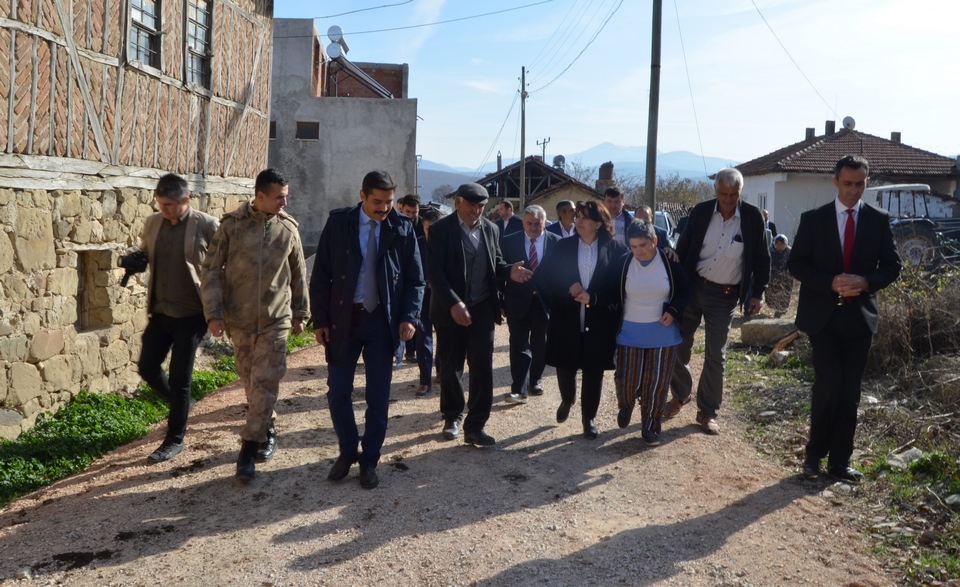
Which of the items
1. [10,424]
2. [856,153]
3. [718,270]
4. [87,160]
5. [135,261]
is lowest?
[10,424]

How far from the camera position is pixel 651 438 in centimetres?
625

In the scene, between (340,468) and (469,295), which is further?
(469,295)

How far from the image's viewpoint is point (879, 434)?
20.9 feet

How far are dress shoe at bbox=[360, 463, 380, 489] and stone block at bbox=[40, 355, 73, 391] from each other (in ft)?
11.7

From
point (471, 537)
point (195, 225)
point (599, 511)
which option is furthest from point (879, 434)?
point (195, 225)

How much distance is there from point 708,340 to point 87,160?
19.8 feet

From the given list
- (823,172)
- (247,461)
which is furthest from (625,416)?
(823,172)

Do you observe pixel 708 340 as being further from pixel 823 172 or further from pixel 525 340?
pixel 823 172

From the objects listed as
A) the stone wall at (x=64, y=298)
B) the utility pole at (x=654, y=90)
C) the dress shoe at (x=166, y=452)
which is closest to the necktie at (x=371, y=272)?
the dress shoe at (x=166, y=452)

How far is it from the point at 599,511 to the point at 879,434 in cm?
284

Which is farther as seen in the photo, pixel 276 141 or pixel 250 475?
pixel 276 141

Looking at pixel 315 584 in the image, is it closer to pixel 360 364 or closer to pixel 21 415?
pixel 21 415

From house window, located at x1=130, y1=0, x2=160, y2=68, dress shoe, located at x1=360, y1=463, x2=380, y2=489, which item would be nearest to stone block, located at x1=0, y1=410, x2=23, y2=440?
dress shoe, located at x1=360, y1=463, x2=380, y2=489

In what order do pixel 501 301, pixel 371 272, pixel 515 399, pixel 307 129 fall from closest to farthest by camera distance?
pixel 371 272, pixel 501 301, pixel 515 399, pixel 307 129
